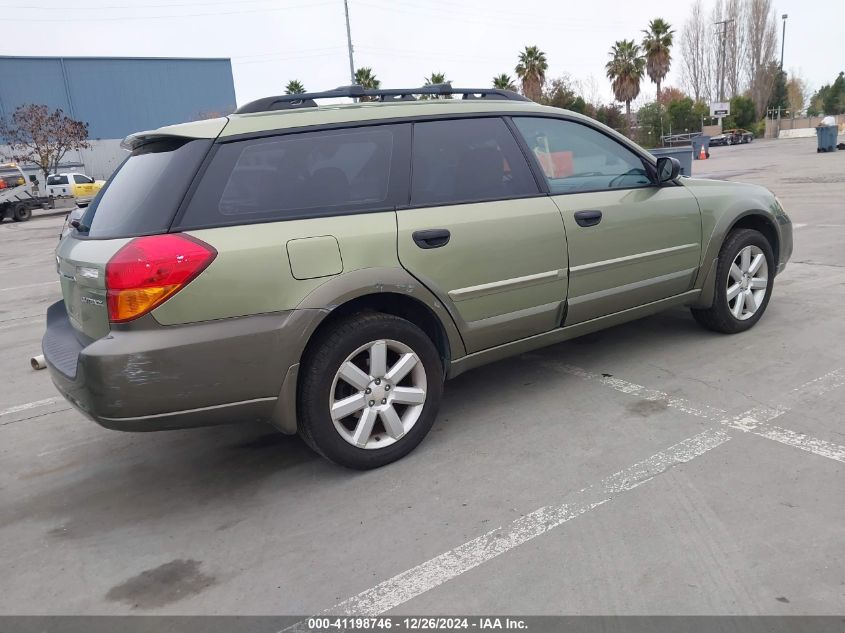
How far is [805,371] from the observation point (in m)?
4.23

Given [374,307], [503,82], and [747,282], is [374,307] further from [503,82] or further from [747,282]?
[503,82]

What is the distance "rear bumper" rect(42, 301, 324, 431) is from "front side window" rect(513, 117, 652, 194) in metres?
1.75

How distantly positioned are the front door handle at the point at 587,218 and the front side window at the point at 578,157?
0.53ft

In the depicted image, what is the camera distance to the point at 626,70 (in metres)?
50.6

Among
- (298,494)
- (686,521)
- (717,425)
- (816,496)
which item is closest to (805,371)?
(717,425)

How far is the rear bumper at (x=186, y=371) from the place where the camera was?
2822 millimetres

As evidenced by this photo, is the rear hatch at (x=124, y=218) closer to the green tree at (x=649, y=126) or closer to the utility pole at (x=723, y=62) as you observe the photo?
the green tree at (x=649, y=126)

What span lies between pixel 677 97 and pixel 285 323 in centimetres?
7868

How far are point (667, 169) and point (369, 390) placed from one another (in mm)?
2492

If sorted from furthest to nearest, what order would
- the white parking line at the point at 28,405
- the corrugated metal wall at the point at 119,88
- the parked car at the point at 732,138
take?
the parked car at the point at 732,138 → the corrugated metal wall at the point at 119,88 → the white parking line at the point at 28,405

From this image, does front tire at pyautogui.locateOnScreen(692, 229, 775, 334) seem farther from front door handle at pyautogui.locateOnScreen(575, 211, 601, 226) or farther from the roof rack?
the roof rack

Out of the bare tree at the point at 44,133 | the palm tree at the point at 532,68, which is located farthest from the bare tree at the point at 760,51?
the bare tree at the point at 44,133

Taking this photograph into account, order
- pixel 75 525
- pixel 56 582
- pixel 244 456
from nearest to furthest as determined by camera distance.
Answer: pixel 56 582 < pixel 75 525 < pixel 244 456
